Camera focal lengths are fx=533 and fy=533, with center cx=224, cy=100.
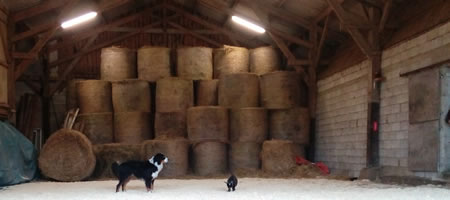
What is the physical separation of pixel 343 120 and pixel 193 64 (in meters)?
3.95

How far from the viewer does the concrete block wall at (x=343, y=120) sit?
34.1 ft

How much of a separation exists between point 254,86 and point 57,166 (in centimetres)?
479

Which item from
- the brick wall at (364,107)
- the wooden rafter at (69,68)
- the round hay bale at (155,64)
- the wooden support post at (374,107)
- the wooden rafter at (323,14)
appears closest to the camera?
the brick wall at (364,107)

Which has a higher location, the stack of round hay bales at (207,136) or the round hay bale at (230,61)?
the round hay bale at (230,61)

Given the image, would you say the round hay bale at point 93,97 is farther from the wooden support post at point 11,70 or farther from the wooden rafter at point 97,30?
the wooden support post at point 11,70

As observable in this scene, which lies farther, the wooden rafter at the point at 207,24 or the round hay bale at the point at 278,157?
the wooden rafter at the point at 207,24

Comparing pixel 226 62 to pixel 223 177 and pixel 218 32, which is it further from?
pixel 223 177

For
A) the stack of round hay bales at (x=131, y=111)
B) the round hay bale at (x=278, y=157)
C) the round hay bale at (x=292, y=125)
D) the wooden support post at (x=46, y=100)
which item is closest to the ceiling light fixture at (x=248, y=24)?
the round hay bale at (x=292, y=125)

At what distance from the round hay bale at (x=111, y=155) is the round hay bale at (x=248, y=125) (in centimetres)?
220

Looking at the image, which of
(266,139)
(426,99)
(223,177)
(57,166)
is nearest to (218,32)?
(266,139)

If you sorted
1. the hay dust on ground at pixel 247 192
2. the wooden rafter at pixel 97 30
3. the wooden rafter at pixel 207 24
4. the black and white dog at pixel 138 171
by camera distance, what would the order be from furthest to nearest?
the wooden rafter at pixel 207 24 → the wooden rafter at pixel 97 30 → the black and white dog at pixel 138 171 → the hay dust on ground at pixel 247 192

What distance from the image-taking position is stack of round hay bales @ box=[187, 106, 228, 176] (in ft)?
38.7

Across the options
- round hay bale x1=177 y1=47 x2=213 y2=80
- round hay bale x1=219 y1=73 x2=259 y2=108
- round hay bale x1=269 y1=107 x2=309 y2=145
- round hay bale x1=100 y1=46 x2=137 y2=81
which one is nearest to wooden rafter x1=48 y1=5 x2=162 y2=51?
round hay bale x1=100 y1=46 x2=137 y2=81

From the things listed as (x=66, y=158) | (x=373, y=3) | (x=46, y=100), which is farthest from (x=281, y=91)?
(x=46, y=100)
